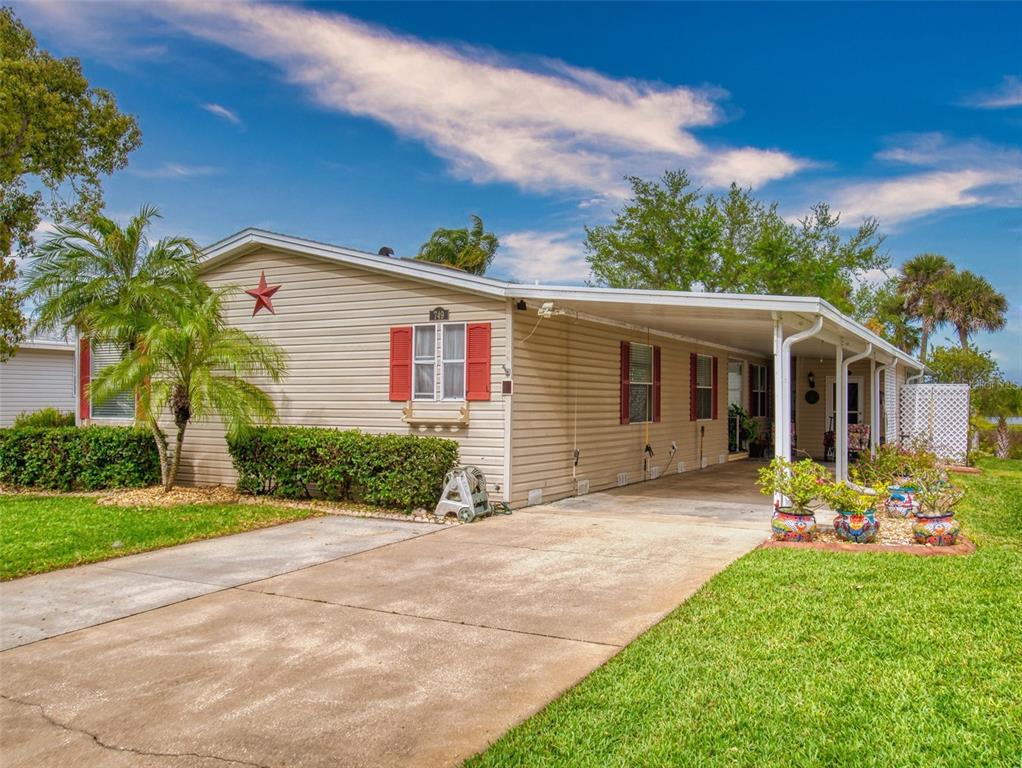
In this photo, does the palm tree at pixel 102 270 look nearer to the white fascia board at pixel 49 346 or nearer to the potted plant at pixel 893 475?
the potted plant at pixel 893 475

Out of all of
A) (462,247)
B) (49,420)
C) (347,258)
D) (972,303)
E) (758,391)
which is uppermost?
(462,247)

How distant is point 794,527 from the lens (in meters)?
6.72

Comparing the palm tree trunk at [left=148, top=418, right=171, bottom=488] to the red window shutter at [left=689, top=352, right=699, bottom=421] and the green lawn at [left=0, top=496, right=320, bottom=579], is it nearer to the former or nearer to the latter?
the green lawn at [left=0, top=496, right=320, bottom=579]

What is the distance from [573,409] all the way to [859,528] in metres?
4.24

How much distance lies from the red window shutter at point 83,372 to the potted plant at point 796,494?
11.3m

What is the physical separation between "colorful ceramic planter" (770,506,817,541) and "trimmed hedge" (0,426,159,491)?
892 cm

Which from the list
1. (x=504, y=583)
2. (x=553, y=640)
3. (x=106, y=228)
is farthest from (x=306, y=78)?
(x=553, y=640)

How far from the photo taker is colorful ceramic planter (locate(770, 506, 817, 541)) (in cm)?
671

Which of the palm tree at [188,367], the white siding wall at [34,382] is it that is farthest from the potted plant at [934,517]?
the white siding wall at [34,382]

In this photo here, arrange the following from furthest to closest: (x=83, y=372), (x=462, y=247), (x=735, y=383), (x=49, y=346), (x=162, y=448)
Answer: (x=462, y=247), (x=49, y=346), (x=735, y=383), (x=83, y=372), (x=162, y=448)

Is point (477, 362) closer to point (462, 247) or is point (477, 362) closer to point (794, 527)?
point (794, 527)

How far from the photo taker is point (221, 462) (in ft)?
35.6

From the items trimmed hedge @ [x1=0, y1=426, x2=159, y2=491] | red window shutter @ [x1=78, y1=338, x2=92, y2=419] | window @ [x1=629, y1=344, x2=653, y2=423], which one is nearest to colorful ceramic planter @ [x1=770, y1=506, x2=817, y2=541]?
window @ [x1=629, y1=344, x2=653, y2=423]

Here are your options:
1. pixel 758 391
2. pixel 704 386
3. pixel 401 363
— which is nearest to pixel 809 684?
pixel 401 363
